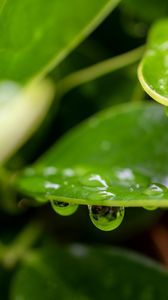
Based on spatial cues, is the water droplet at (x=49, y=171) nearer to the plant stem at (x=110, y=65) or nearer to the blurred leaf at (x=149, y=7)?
the plant stem at (x=110, y=65)

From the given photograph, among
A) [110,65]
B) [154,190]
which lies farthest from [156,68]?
[110,65]

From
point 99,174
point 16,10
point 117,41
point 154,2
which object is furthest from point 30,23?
point 117,41

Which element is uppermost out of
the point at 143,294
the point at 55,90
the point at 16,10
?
the point at 16,10

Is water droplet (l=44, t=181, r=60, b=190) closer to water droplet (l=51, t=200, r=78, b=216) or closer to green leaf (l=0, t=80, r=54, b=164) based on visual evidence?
water droplet (l=51, t=200, r=78, b=216)

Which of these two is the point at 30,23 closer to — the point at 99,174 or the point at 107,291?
the point at 99,174

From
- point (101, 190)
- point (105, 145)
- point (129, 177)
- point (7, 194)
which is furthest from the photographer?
point (7, 194)

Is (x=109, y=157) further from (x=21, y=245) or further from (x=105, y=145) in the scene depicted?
(x=21, y=245)
